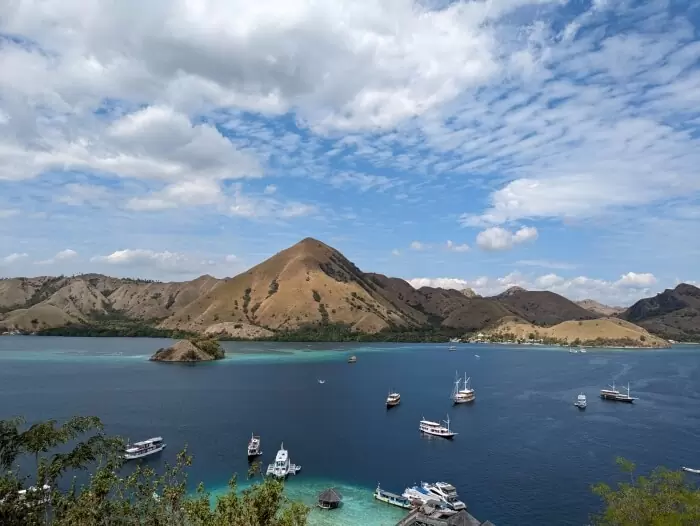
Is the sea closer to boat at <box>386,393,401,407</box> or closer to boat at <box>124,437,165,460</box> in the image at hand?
boat at <box>124,437,165,460</box>

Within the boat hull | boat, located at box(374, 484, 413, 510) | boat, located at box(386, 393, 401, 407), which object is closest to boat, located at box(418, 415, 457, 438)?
boat, located at box(386, 393, 401, 407)

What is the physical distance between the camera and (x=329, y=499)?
173ft

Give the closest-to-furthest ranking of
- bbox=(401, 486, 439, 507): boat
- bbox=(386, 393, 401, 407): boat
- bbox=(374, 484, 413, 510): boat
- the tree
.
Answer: the tree → bbox=(401, 486, 439, 507): boat → bbox=(374, 484, 413, 510): boat → bbox=(386, 393, 401, 407): boat

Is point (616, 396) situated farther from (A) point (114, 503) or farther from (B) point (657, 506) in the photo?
(A) point (114, 503)

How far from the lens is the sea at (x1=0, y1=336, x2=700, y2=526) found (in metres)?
59.7

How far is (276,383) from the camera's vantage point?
143375 millimetres

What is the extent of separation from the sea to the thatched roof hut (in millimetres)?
1007

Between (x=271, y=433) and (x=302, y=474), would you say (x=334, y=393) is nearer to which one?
(x=271, y=433)

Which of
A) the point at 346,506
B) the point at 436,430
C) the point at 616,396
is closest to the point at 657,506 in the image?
the point at 346,506

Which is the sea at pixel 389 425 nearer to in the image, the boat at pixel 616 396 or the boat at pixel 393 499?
the boat at pixel 393 499

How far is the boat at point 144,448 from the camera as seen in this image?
2741 inches

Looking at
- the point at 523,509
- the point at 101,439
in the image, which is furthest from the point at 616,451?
the point at 101,439

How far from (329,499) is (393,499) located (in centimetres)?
728

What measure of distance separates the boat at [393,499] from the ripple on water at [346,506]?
597mm
